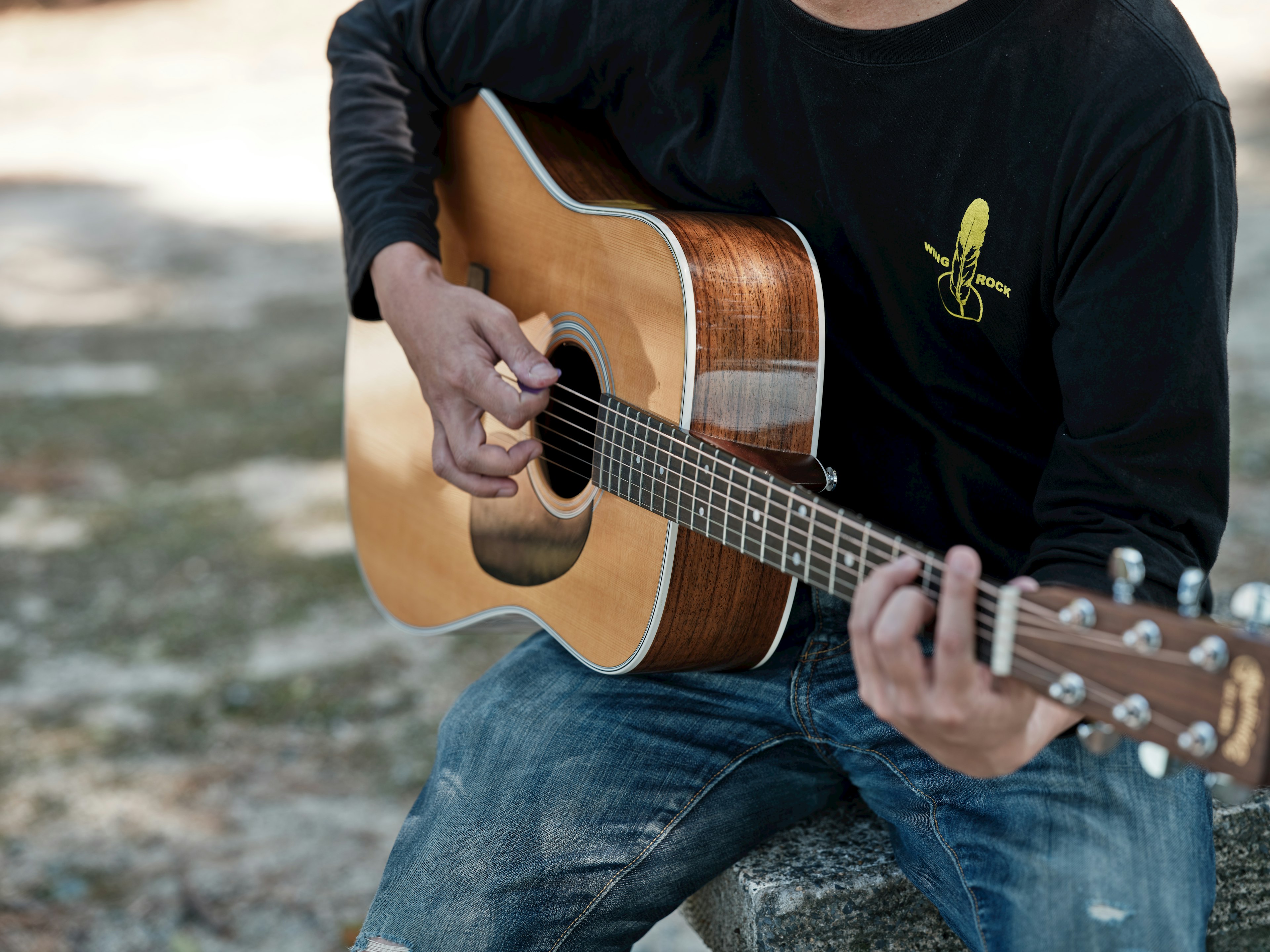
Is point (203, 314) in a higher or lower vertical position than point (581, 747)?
lower

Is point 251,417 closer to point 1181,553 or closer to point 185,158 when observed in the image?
point 1181,553

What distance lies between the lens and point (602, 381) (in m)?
1.65

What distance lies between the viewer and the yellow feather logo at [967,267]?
4.59 feet

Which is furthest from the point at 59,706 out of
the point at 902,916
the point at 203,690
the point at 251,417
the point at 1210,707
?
the point at 1210,707

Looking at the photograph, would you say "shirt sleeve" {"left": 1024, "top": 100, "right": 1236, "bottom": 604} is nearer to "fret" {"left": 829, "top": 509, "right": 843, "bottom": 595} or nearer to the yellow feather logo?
the yellow feather logo

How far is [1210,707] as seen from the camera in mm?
936

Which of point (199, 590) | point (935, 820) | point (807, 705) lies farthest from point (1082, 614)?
point (199, 590)

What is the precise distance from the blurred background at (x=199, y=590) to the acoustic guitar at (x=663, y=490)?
0.81 meters

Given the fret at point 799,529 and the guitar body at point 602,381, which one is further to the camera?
the guitar body at point 602,381

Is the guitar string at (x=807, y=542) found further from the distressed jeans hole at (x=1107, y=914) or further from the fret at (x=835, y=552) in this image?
the distressed jeans hole at (x=1107, y=914)

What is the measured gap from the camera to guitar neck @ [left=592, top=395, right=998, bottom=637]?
3.82ft

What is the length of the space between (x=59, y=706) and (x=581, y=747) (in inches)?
83.1

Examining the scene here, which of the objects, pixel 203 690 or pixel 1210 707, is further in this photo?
pixel 203 690

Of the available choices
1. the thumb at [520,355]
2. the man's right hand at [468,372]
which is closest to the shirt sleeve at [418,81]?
the man's right hand at [468,372]
